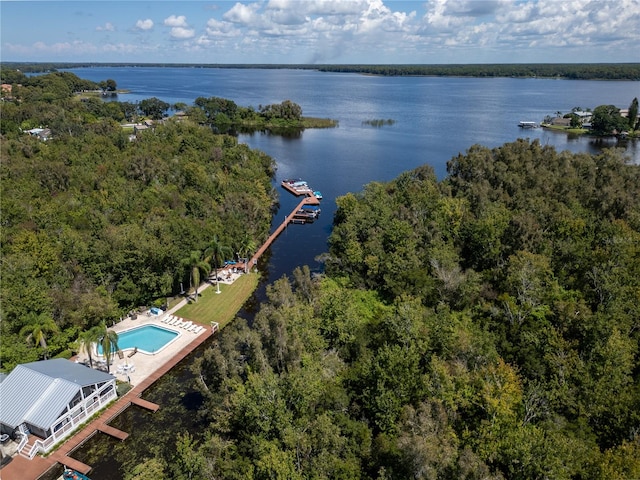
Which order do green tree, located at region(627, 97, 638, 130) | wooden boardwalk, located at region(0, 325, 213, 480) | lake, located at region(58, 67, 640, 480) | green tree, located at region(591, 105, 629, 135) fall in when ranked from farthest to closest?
green tree, located at region(627, 97, 638, 130)
green tree, located at region(591, 105, 629, 135)
lake, located at region(58, 67, 640, 480)
wooden boardwalk, located at region(0, 325, 213, 480)

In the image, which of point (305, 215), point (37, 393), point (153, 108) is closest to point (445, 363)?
point (37, 393)

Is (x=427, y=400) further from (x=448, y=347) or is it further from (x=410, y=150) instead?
(x=410, y=150)

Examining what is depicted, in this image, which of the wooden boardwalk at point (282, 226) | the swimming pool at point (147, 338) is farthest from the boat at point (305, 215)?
the swimming pool at point (147, 338)

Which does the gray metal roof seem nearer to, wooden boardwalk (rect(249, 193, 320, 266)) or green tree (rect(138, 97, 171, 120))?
wooden boardwalk (rect(249, 193, 320, 266))

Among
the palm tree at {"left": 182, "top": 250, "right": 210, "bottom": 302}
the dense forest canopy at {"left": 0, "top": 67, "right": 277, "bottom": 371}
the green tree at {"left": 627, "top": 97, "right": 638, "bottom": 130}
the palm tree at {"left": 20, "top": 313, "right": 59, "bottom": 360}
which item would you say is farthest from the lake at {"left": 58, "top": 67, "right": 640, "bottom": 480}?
the green tree at {"left": 627, "top": 97, "right": 638, "bottom": 130}

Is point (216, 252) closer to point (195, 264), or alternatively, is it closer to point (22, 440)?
point (195, 264)

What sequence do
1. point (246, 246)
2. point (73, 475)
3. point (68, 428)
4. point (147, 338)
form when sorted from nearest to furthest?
point (73, 475) < point (68, 428) < point (147, 338) < point (246, 246)

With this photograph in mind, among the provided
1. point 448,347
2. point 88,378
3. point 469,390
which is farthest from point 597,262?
point 88,378
